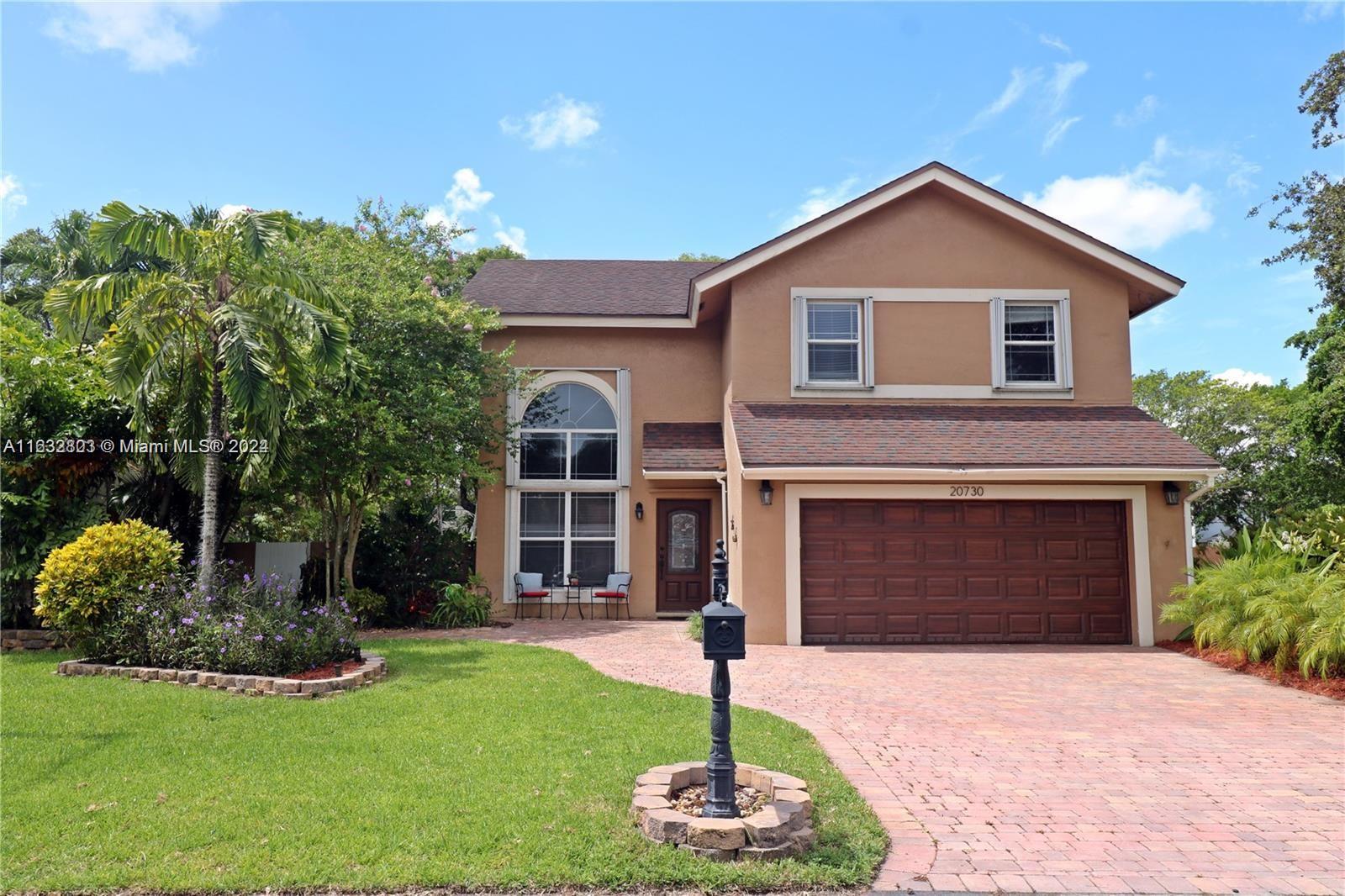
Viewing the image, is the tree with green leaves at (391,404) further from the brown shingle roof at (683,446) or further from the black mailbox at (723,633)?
the black mailbox at (723,633)

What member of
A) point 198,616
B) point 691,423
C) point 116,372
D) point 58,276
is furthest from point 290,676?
point 58,276

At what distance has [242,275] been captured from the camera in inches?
447

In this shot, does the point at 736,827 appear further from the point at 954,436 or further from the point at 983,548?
the point at 954,436

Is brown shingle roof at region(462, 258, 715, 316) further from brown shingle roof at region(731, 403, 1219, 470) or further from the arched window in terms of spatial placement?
brown shingle roof at region(731, 403, 1219, 470)

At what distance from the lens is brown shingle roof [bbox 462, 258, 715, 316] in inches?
695

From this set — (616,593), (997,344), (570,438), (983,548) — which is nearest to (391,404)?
(570,438)

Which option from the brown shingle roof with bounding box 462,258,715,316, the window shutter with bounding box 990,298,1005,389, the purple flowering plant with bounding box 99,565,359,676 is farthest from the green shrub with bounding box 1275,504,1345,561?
the purple flowering plant with bounding box 99,565,359,676

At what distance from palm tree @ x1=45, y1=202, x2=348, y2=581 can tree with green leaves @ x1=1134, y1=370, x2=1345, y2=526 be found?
73.3ft

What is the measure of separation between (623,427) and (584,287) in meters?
3.71

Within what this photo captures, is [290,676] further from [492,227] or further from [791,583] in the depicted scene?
[492,227]

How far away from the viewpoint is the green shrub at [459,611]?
15.5 meters

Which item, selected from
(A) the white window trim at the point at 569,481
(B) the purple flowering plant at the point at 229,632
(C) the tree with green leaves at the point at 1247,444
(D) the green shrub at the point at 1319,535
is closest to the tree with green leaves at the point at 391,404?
(A) the white window trim at the point at 569,481

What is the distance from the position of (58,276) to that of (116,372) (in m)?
15.7

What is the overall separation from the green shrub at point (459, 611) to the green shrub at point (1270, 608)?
11.4 meters
